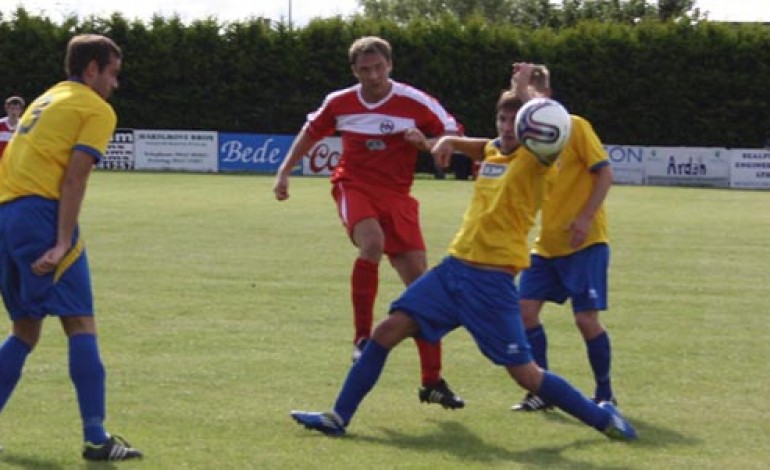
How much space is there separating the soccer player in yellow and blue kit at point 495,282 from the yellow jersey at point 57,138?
174cm

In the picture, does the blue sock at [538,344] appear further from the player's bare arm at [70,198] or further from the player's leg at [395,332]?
the player's bare arm at [70,198]

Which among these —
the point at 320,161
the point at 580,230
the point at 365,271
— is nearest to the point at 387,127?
the point at 365,271

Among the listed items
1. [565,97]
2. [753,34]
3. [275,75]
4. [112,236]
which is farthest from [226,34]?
[112,236]

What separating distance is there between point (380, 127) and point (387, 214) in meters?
0.54

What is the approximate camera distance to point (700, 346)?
1134 centimetres

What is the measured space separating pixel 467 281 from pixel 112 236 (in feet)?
43.3

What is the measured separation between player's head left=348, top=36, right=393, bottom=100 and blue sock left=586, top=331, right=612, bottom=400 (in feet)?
6.57

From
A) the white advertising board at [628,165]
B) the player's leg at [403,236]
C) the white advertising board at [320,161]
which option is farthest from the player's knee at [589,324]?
the white advertising board at [628,165]

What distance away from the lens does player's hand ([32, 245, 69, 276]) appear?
6872 mm

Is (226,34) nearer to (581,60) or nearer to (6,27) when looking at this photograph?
(6,27)

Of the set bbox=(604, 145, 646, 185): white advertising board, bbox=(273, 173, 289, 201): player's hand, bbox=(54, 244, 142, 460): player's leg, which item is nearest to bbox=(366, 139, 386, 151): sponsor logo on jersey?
bbox=(273, 173, 289, 201): player's hand

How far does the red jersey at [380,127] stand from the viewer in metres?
9.39

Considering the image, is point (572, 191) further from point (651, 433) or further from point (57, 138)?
point (57, 138)

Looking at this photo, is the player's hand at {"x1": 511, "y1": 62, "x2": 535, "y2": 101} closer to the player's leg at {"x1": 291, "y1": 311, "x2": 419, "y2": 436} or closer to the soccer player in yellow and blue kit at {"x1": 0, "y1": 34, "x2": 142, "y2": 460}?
the player's leg at {"x1": 291, "y1": 311, "x2": 419, "y2": 436}
